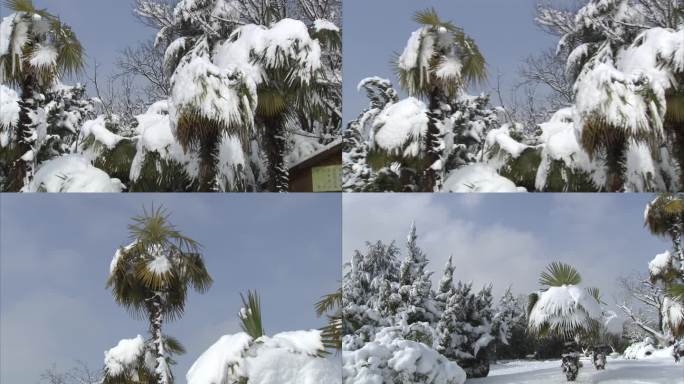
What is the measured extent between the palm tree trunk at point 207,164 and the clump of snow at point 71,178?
1.60ft

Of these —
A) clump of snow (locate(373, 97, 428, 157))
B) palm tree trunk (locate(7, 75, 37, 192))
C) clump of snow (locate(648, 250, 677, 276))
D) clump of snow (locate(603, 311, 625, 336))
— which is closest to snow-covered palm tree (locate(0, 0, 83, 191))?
palm tree trunk (locate(7, 75, 37, 192))

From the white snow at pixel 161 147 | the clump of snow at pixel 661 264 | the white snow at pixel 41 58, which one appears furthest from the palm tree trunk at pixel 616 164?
the white snow at pixel 41 58

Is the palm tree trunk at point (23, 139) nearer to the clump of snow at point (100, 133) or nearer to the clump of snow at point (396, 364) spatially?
the clump of snow at point (100, 133)

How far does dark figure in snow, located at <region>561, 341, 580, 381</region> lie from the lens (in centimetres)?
566

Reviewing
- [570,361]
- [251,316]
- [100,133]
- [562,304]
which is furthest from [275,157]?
[570,361]

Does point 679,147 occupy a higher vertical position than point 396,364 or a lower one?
higher

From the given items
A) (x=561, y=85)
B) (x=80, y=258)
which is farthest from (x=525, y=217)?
(x=80, y=258)

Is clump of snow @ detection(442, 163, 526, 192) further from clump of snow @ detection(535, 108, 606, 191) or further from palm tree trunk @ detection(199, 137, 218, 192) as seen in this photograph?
palm tree trunk @ detection(199, 137, 218, 192)

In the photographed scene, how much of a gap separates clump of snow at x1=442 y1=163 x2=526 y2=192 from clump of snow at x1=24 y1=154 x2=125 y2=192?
1.97 meters

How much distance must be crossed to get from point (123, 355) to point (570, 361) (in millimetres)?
2670

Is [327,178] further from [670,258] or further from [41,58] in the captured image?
[670,258]

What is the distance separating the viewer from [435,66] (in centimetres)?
568

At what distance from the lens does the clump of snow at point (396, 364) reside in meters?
5.47

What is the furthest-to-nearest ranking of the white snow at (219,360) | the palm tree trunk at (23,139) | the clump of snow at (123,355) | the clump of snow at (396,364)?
the palm tree trunk at (23,139) → the clump of snow at (123,355) → the clump of snow at (396,364) → the white snow at (219,360)
